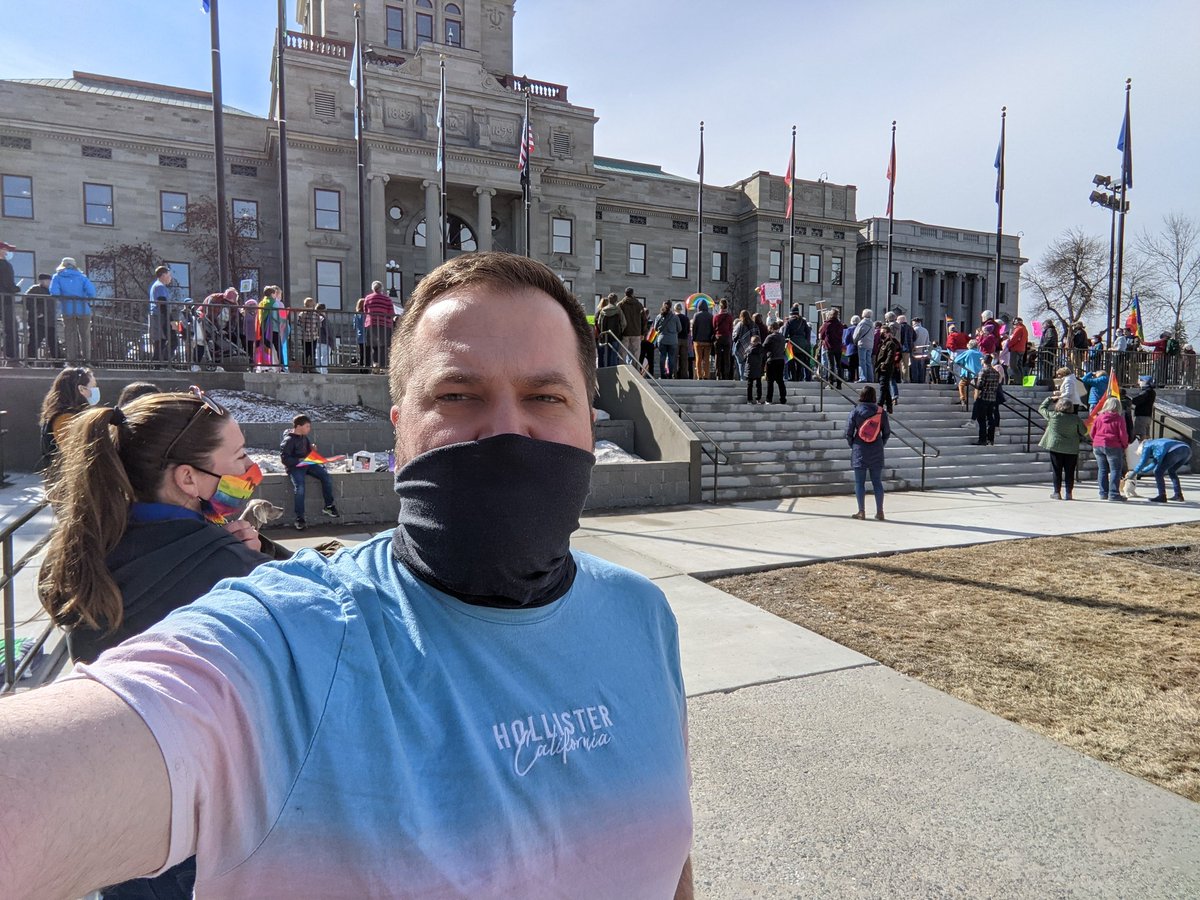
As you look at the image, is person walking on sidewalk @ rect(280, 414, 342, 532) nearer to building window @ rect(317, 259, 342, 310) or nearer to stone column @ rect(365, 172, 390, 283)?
stone column @ rect(365, 172, 390, 283)

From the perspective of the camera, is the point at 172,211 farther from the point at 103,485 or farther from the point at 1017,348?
the point at 103,485

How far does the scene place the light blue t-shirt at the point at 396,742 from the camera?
862 mm

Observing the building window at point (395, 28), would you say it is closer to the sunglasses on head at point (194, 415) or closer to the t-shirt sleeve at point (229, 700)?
the sunglasses on head at point (194, 415)

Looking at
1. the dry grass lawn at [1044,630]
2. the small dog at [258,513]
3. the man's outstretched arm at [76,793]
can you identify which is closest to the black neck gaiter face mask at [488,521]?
the man's outstretched arm at [76,793]

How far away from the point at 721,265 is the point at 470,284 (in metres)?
50.0

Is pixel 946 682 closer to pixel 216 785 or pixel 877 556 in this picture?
pixel 877 556

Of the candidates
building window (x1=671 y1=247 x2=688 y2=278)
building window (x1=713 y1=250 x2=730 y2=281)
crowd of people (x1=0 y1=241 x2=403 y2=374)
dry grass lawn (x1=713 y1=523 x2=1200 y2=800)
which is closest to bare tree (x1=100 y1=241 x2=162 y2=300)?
crowd of people (x1=0 y1=241 x2=403 y2=374)

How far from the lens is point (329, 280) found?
34.8 m

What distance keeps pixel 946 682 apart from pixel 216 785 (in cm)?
452

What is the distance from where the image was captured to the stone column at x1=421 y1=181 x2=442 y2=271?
3541 centimetres

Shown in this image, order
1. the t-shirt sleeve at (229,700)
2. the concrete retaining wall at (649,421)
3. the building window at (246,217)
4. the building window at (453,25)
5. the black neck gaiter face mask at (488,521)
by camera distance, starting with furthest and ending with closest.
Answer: the building window at (453,25), the building window at (246,217), the concrete retaining wall at (649,421), the black neck gaiter face mask at (488,521), the t-shirt sleeve at (229,700)

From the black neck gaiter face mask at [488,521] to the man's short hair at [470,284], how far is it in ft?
0.63

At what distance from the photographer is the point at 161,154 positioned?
34.5 meters

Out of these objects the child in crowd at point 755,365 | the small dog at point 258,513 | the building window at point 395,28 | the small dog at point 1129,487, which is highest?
the building window at point 395,28
